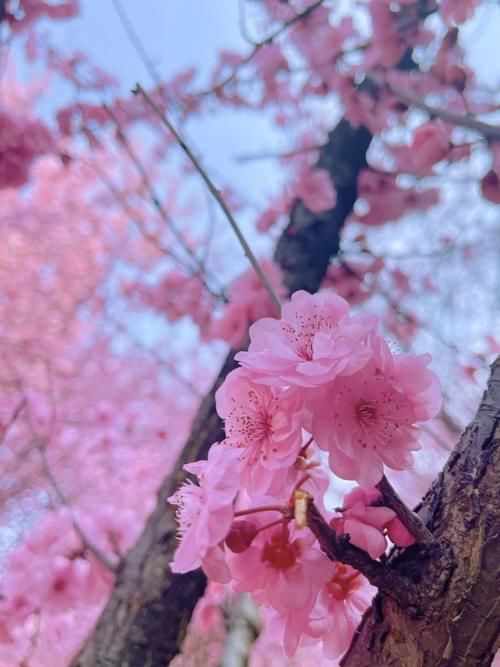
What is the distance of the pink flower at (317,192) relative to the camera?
1642 mm

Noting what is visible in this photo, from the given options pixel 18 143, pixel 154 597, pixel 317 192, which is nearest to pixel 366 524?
pixel 154 597

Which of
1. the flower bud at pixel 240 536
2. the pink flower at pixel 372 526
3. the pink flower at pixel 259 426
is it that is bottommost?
the flower bud at pixel 240 536

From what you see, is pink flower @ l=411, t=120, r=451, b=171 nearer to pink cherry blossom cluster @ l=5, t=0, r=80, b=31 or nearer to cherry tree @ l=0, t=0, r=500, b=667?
cherry tree @ l=0, t=0, r=500, b=667

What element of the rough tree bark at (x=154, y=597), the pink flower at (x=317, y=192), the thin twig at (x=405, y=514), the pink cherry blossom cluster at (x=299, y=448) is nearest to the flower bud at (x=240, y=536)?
the pink cherry blossom cluster at (x=299, y=448)

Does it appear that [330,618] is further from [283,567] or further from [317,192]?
[317,192]

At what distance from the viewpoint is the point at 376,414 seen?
45cm

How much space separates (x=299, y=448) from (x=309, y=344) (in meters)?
0.08

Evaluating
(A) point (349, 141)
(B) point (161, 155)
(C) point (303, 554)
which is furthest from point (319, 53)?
(B) point (161, 155)

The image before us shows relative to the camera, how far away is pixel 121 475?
3289 millimetres

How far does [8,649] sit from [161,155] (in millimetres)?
3301

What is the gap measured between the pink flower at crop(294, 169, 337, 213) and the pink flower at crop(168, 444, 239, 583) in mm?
1279

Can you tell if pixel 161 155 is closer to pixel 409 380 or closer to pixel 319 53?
pixel 319 53

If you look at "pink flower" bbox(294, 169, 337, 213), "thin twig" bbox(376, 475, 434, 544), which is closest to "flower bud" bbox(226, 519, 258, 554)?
"thin twig" bbox(376, 475, 434, 544)

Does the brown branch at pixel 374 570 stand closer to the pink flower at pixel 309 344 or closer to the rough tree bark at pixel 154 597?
the pink flower at pixel 309 344
